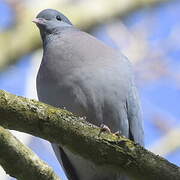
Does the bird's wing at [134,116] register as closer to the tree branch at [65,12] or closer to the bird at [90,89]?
the bird at [90,89]

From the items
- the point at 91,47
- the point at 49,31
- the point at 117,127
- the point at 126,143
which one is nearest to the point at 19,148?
the point at 126,143

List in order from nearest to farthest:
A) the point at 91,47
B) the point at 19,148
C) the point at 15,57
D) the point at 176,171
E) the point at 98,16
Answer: the point at 176,171
the point at 19,148
the point at 91,47
the point at 15,57
the point at 98,16

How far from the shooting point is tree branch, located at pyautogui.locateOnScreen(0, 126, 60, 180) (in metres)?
2.57

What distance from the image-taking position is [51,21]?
4.38 meters

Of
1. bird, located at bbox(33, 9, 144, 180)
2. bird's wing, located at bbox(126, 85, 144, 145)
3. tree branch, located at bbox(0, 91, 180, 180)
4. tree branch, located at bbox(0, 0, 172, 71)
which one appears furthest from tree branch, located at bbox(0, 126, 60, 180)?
tree branch, located at bbox(0, 0, 172, 71)

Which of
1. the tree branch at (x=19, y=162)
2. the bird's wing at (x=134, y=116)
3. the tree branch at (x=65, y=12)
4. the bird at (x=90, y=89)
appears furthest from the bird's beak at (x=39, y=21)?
the tree branch at (x=19, y=162)

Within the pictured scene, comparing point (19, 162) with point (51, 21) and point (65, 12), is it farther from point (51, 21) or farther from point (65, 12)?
point (65, 12)

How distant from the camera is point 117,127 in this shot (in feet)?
11.8

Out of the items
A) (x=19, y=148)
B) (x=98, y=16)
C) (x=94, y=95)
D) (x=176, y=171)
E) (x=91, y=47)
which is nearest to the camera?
(x=176, y=171)

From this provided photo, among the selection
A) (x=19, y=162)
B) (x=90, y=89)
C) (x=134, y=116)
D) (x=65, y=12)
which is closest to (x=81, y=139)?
(x=19, y=162)

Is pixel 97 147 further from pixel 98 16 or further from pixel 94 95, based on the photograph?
pixel 98 16

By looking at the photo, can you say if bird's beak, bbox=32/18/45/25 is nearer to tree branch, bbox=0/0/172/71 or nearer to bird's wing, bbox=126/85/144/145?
tree branch, bbox=0/0/172/71

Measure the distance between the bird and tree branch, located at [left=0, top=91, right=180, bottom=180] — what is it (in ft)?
2.95

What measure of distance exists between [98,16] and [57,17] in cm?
41
